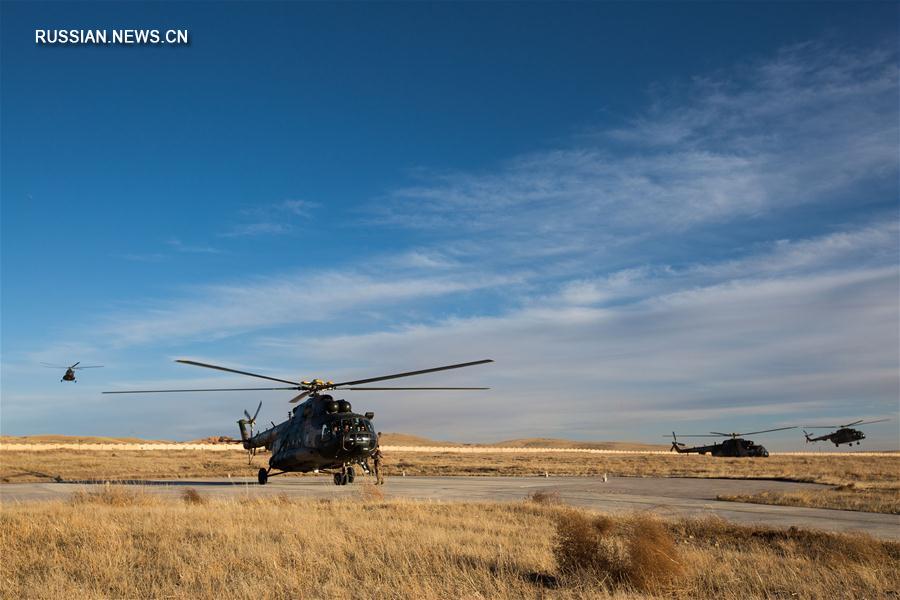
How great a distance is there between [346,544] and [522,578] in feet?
11.9

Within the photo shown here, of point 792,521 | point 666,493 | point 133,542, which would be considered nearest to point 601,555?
point 133,542

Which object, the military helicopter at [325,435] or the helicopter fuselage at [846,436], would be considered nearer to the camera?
the military helicopter at [325,435]

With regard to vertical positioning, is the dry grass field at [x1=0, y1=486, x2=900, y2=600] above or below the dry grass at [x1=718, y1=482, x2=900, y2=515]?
above

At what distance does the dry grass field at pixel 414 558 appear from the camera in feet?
30.5

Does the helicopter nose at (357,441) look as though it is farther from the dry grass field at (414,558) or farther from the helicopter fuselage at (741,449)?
the helicopter fuselage at (741,449)

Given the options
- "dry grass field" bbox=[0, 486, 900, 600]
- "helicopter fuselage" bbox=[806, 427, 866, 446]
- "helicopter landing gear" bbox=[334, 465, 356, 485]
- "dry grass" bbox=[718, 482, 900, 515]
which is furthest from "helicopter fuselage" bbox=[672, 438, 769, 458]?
"dry grass field" bbox=[0, 486, 900, 600]

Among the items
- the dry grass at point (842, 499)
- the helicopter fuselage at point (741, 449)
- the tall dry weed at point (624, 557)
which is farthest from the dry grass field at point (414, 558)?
the helicopter fuselage at point (741, 449)

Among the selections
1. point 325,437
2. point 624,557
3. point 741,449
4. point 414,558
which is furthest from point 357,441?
point 741,449

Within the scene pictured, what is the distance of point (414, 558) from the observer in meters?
11.3

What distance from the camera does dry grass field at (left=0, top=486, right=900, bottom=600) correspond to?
9289 millimetres

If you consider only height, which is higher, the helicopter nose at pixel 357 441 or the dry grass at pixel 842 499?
the helicopter nose at pixel 357 441

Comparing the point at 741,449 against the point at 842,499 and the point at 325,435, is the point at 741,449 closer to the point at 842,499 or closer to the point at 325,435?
the point at 842,499

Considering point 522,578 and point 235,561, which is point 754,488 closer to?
point 522,578

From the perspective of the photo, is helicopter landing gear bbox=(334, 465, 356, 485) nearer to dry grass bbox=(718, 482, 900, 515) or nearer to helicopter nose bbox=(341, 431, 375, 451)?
helicopter nose bbox=(341, 431, 375, 451)
